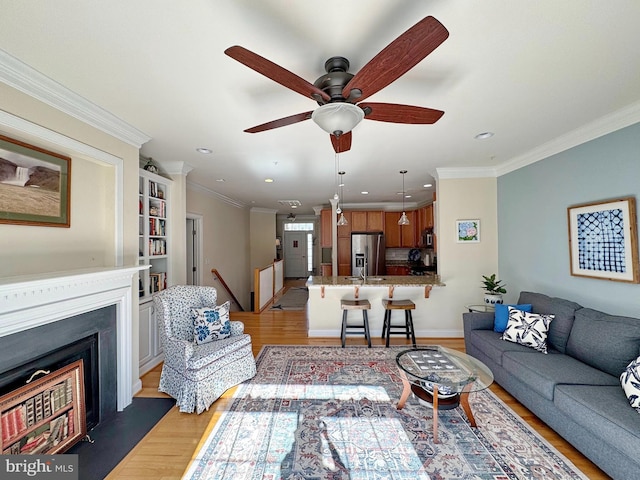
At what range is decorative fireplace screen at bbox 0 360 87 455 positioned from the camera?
1616mm

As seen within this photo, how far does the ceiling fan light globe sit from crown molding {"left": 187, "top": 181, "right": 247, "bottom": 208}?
381cm

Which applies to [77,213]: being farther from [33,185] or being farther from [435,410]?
[435,410]

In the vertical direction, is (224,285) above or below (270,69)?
below

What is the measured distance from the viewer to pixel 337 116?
1451 millimetres

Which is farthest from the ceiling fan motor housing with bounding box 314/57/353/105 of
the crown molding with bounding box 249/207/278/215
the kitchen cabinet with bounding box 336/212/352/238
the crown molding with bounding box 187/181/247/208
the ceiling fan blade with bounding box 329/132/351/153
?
the crown molding with bounding box 249/207/278/215

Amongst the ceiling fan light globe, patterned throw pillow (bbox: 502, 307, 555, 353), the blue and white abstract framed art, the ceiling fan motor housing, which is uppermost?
the ceiling fan motor housing

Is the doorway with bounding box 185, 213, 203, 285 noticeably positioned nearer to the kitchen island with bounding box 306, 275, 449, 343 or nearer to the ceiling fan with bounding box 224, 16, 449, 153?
the kitchen island with bounding box 306, 275, 449, 343

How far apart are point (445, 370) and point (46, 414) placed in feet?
9.80

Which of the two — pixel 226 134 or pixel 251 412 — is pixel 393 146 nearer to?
pixel 226 134

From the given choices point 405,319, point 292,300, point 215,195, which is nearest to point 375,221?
point 292,300

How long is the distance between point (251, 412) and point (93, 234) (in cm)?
214

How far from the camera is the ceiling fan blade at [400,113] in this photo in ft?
5.18

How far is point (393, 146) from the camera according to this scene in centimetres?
305

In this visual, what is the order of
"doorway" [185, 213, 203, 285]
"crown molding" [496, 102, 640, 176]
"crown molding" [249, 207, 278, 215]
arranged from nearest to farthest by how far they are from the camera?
"crown molding" [496, 102, 640, 176], "doorway" [185, 213, 203, 285], "crown molding" [249, 207, 278, 215]
